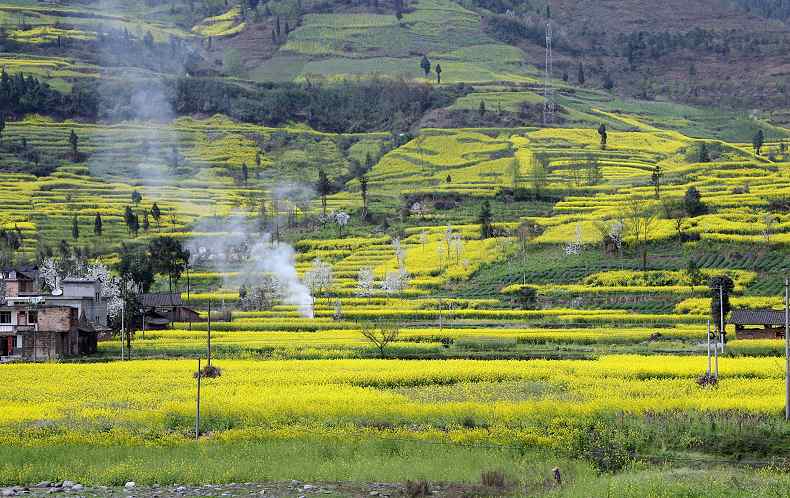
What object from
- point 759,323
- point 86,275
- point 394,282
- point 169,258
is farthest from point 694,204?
point 86,275

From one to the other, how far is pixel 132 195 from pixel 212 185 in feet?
45.8

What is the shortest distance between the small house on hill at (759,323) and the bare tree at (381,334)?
2109 cm

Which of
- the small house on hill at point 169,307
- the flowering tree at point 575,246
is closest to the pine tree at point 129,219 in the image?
the small house on hill at point 169,307

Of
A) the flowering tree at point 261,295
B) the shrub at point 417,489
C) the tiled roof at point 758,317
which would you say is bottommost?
the flowering tree at point 261,295

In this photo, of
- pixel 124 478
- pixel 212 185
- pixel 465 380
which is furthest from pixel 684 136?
pixel 124 478

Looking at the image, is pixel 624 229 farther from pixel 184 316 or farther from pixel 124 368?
pixel 124 368

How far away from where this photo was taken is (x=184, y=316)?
298ft

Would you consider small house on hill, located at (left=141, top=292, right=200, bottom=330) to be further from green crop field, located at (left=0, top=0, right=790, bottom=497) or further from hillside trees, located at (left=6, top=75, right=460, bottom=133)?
hillside trees, located at (left=6, top=75, right=460, bottom=133)

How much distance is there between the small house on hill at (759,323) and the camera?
235 ft

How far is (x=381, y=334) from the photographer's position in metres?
75.9

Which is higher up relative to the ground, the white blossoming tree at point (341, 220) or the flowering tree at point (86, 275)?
the white blossoming tree at point (341, 220)

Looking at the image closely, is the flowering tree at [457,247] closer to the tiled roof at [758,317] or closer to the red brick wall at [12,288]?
the tiled roof at [758,317]

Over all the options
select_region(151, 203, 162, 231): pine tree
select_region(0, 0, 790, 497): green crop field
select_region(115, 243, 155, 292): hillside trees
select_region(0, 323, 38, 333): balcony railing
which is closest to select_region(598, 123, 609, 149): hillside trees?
select_region(0, 0, 790, 497): green crop field

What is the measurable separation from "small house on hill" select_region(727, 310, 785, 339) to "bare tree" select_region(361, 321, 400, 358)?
21.1m
